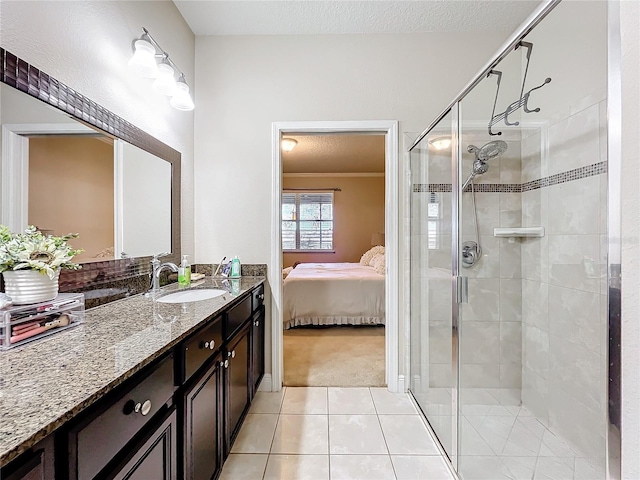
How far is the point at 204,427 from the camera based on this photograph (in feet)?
3.88

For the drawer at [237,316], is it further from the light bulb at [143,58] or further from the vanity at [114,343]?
the light bulb at [143,58]

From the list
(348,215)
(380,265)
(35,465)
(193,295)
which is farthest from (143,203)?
(348,215)

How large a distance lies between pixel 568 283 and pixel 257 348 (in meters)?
1.94

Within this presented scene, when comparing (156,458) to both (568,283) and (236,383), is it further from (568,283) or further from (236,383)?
(568,283)

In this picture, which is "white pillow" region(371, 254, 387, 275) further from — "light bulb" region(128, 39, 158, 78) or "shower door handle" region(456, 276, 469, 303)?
"light bulb" region(128, 39, 158, 78)

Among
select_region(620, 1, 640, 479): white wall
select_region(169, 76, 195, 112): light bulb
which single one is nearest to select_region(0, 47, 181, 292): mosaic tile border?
select_region(169, 76, 195, 112): light bulb

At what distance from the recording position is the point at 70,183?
49.3 inches

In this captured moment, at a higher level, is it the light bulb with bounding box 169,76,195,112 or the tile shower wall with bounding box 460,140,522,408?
the light bulb with bounding box 169,76,195,112

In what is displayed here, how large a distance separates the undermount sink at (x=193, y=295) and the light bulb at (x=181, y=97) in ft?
3.96

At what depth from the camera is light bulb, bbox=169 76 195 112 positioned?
1860mm

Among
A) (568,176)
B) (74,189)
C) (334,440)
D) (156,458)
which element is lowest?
(334,440)

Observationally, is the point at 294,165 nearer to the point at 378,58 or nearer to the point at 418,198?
the point at 378,58

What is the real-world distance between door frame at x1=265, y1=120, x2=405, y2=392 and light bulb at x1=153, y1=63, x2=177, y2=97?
28.8 inches

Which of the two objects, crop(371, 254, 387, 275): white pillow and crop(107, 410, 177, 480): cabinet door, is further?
crop(371, 254, 387, 275): white pillow
